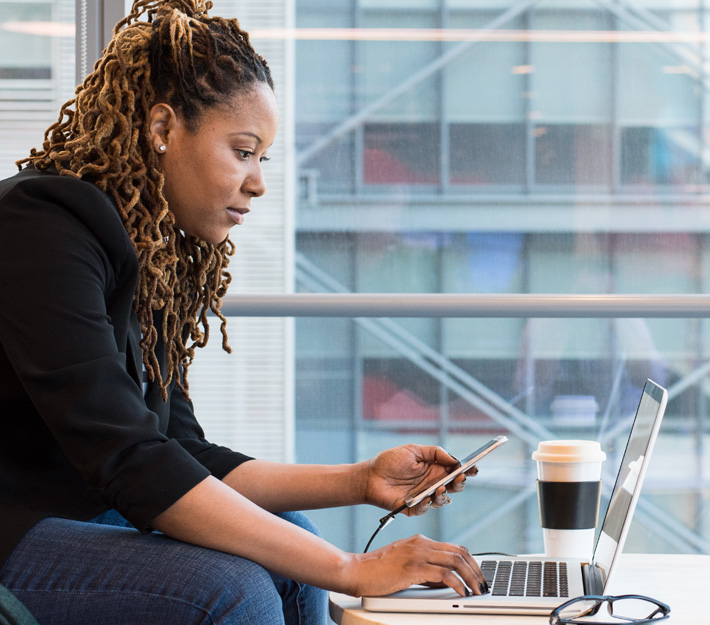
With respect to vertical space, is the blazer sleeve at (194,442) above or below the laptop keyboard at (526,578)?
above

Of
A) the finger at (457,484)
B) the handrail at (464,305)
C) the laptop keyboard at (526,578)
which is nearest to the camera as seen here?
the laptop keyboard at (526,578)

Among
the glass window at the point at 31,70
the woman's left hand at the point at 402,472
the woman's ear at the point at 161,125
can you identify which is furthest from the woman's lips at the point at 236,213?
the glass window at the point at 31,70

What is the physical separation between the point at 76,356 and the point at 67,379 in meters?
0.03

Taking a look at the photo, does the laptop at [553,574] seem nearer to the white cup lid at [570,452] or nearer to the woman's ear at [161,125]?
the white cup lid at [570,452]

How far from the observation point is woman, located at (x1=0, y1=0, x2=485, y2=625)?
0.96 m

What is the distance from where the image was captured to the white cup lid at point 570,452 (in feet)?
4.10

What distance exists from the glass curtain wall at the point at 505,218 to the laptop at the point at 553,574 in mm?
949

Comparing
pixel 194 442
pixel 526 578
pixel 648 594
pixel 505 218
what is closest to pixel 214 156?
pixel 194 442

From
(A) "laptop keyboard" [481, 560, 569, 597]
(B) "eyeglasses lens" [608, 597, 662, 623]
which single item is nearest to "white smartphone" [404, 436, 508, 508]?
(A) "laptop keyboard" [481, 560, 569, 597]

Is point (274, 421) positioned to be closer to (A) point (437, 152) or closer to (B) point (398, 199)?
(B) point (398, 199)

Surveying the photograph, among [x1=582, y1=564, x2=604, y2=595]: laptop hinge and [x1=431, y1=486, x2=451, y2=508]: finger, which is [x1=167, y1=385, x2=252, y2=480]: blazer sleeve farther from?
[x1=582, y1=564, x2=604, y2=595]: laptop hinge

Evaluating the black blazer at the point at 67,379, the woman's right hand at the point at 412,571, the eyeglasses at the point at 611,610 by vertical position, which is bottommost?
the eyeglasses at the point at 611,610

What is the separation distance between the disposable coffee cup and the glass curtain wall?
874mm

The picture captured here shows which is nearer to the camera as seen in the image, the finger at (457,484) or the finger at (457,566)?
the finger at (457,566)
